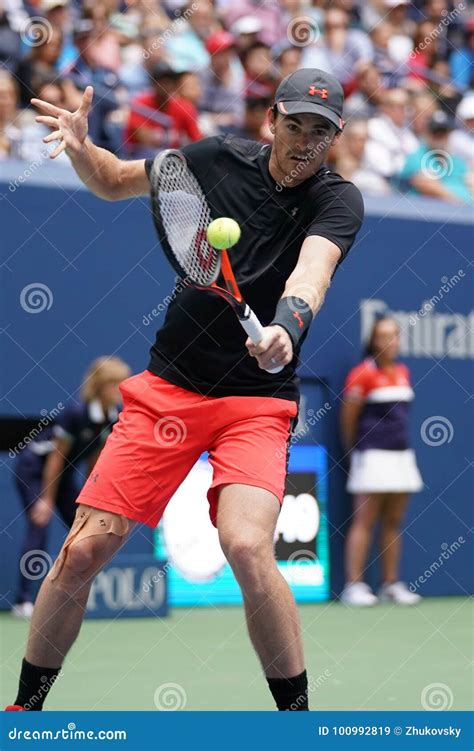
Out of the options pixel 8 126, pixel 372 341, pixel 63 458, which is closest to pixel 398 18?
pixel 372 341

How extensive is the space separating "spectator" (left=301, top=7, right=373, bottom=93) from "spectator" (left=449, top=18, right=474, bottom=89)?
1.22 meters

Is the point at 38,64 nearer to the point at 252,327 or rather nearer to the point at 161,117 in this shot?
the point at 161,117

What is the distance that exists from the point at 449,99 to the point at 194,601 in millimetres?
5369

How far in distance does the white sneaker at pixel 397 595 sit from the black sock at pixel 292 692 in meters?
4.86

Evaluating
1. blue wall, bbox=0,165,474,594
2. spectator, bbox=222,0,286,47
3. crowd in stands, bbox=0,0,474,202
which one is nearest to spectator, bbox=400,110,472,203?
crowd in stands, bbox=0,0,474,202

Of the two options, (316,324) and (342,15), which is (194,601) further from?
(342,15)

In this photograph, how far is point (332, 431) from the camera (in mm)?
8891

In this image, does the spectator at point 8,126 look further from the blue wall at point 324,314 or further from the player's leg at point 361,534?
the player's leg at point 361,534

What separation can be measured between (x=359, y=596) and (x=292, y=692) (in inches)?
190

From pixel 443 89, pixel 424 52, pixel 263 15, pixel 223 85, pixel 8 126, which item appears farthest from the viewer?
pixel 424 52

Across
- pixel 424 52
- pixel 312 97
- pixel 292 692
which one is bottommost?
pixel 292 692

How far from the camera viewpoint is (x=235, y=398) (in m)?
3.81
